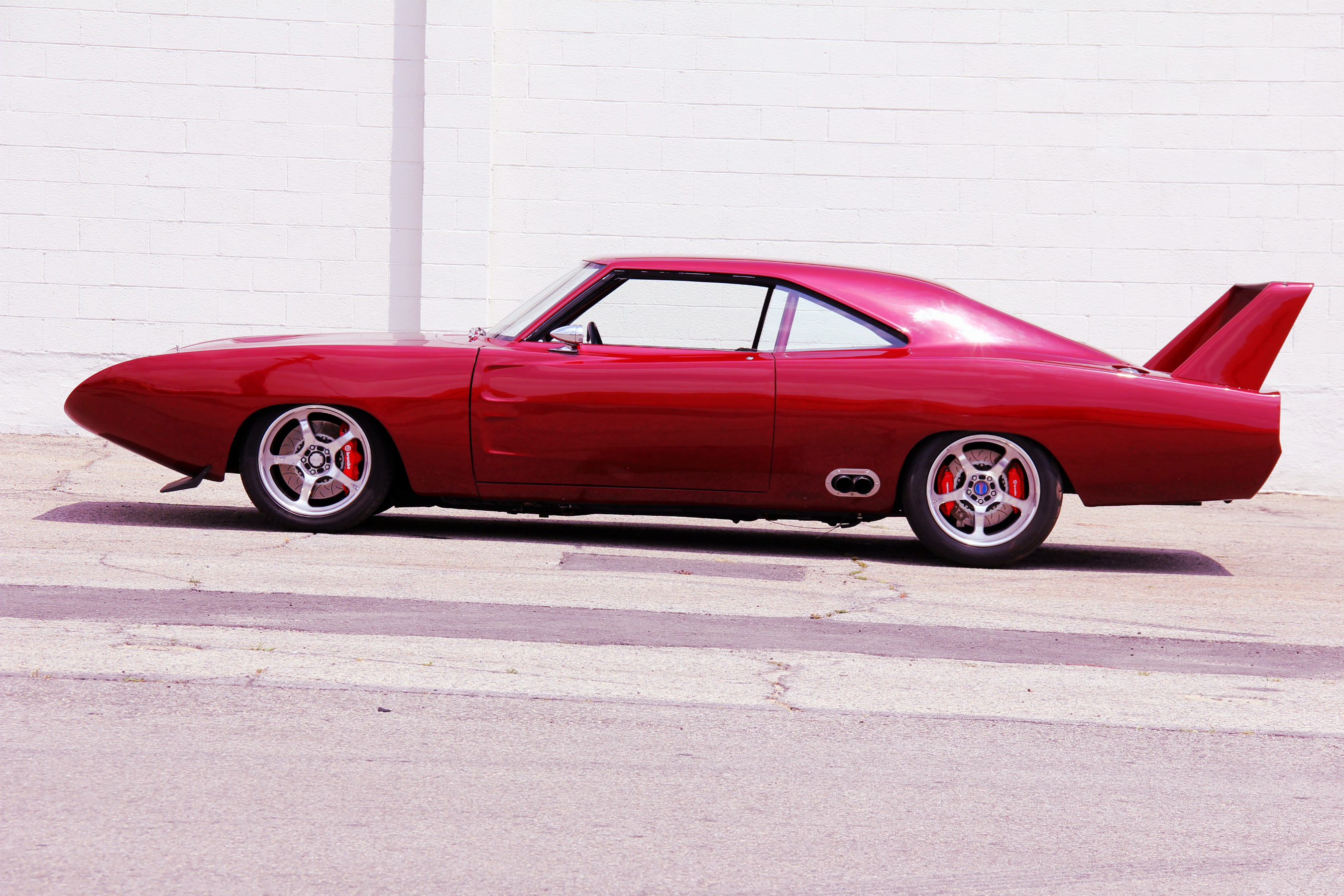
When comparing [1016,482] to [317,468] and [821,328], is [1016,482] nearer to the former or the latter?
[821,328]

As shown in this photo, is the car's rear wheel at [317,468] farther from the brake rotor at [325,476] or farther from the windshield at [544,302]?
the windshield at [544,302]

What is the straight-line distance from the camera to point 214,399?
6551 millimetres

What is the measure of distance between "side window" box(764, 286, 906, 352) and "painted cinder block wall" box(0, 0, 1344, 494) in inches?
161

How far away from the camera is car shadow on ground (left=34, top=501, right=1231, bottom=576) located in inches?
270

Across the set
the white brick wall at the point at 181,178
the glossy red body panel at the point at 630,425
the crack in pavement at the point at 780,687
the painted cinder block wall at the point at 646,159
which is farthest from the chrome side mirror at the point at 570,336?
the white brick wall at the point at 181,178

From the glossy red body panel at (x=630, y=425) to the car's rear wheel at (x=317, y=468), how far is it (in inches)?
19.3

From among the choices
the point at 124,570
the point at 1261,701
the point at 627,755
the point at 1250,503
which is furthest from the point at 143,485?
the point at 1250,503

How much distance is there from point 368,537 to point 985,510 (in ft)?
9.21

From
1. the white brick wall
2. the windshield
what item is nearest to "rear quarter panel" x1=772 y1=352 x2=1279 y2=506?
the windshield

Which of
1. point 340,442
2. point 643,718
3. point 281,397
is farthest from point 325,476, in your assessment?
point 643,718

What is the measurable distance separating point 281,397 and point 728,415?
2.00m

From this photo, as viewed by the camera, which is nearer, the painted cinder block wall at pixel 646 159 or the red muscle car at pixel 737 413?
the red muscle car at pixel 737 413

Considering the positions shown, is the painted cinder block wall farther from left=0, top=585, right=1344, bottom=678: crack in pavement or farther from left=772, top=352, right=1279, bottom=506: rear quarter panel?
left=0, top=585, right=1344, bottom=678: crack in pavement

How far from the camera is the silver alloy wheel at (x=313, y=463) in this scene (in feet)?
21.6
